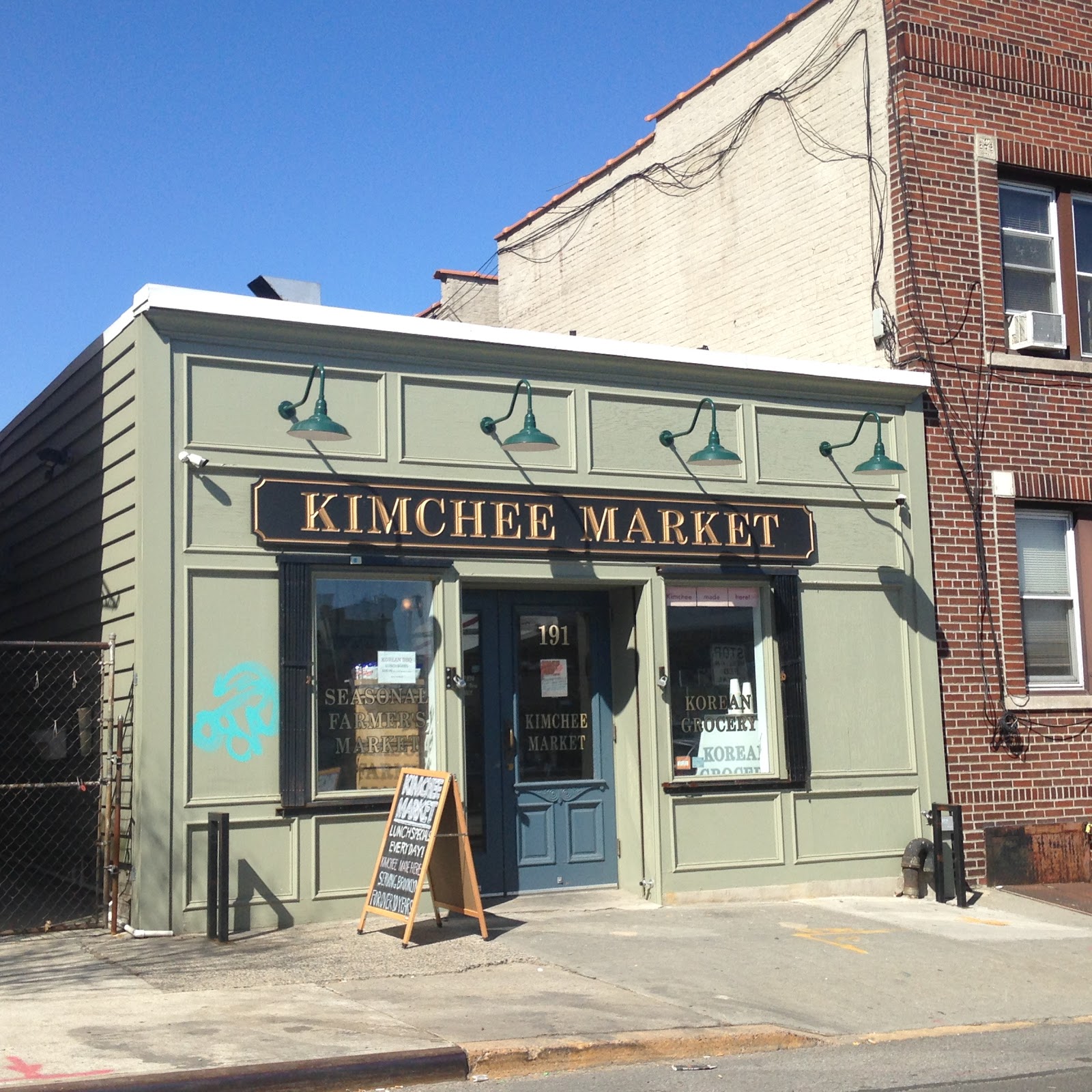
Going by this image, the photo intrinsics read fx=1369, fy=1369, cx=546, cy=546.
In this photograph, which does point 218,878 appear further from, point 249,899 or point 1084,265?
point 1084,265

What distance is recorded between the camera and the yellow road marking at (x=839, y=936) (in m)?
9.77

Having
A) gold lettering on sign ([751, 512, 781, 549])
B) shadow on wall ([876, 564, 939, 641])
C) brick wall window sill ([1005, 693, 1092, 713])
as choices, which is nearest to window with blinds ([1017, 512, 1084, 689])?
brick wall window sill ([1005, 693, 1092, 713])

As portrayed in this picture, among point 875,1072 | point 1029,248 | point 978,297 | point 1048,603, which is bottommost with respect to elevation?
point 875,1072

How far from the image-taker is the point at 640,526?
1145 cm

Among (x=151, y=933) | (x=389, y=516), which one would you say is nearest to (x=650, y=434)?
(x=389, y=516)

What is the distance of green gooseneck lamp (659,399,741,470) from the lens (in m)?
11.2

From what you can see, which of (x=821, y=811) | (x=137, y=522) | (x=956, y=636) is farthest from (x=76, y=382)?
(x=956, y=636)

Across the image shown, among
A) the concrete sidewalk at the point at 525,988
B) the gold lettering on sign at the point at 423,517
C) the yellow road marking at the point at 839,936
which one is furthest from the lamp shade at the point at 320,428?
the yellow road marking at the point at 839,936

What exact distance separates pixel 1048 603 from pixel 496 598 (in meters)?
5.54

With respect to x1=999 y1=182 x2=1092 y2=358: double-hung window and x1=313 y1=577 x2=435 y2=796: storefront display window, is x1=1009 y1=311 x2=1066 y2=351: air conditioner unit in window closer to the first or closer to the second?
x1=999 y1=182 x2=1092 y2=358: double-hung window

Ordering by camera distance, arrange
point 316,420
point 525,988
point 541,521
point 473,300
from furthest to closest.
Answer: point 473,300 < point 541,521 < point 316,420 < point 525,988

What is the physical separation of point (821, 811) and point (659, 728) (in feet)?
5.66

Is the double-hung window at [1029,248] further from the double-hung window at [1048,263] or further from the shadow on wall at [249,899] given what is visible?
the shadow on wall at [249,899]

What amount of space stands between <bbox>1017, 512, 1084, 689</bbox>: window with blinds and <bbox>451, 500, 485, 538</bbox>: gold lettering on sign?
5.50 metres
